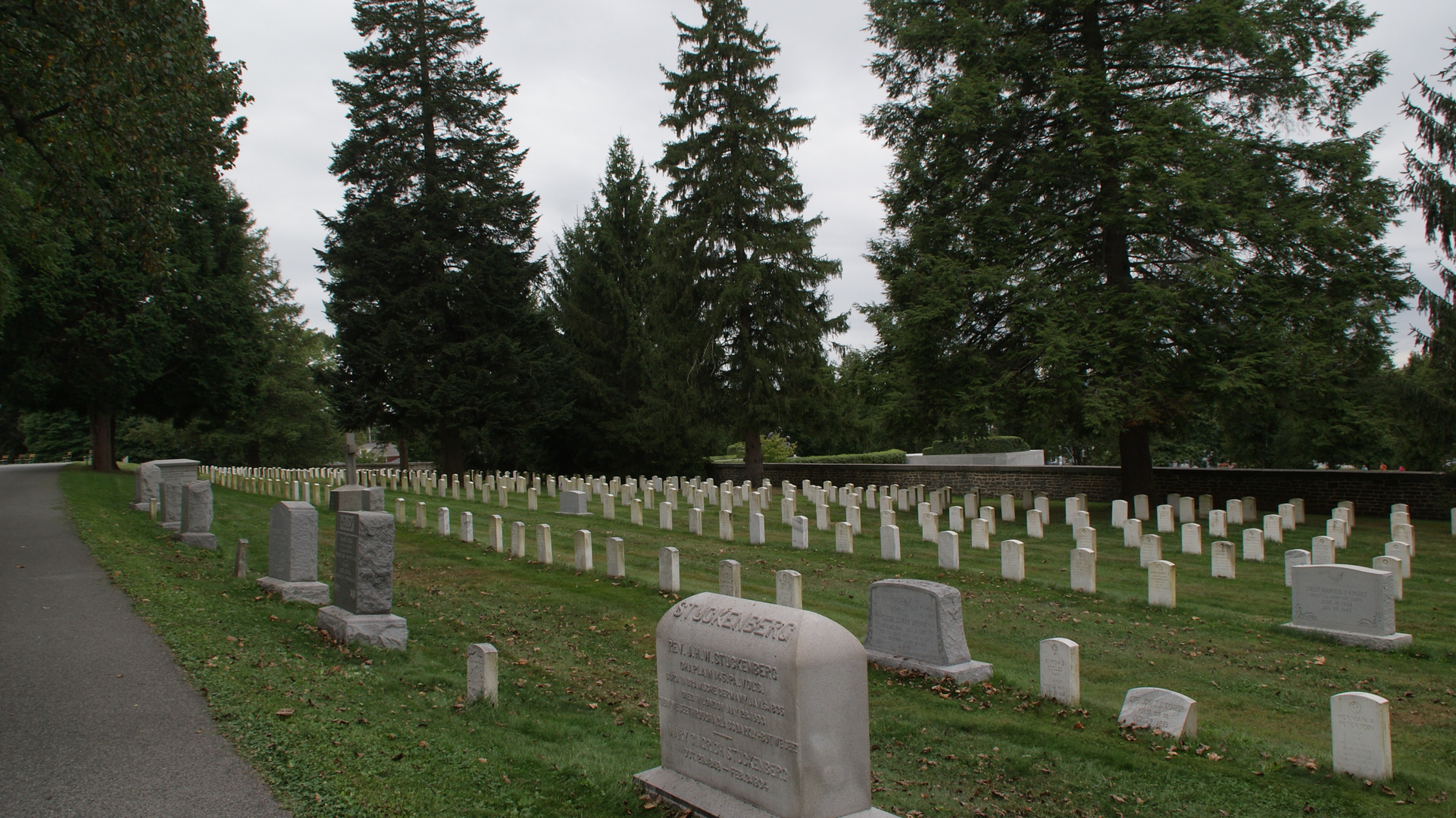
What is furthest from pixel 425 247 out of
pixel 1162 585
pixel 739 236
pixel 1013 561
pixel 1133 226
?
pixel 1162 585

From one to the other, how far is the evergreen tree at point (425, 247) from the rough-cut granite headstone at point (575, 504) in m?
12.1

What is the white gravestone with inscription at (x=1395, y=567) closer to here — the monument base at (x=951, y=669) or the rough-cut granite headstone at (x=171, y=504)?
the monument base at (x=951, y=669)

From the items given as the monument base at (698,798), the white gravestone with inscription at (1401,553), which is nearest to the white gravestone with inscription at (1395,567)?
the white gravestone with inscription at (1401,553)

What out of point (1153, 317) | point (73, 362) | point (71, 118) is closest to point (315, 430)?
point (73, 362)

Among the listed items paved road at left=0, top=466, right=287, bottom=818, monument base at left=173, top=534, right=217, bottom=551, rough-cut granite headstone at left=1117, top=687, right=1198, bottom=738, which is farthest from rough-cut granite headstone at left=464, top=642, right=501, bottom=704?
monument base at left=173, top=534, right=217, bottom=551

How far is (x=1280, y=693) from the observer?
748 centimetres

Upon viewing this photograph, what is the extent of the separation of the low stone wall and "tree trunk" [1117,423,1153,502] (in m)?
0.72

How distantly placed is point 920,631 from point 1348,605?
4872mm

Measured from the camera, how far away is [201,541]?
13.9 metres

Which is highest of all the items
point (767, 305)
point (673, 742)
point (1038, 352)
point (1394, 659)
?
point (767, 305)

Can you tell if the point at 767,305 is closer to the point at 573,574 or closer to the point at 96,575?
the point at 573,574

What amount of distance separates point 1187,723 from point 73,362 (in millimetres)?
31409

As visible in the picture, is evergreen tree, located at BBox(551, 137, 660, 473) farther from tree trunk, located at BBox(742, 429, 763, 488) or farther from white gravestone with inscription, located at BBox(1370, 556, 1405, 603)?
white gravestone with inscription, located at BBox(1370, 556, 1405, 603)

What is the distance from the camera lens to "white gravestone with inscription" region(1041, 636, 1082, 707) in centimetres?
704
